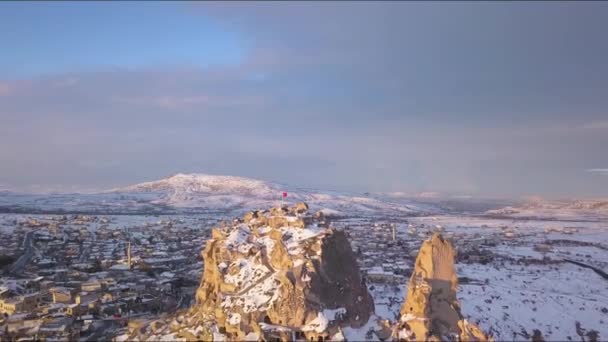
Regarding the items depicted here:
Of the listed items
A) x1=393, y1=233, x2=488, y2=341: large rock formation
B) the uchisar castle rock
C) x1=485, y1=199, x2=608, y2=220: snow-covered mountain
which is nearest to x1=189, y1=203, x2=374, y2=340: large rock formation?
the uchisar castle rock

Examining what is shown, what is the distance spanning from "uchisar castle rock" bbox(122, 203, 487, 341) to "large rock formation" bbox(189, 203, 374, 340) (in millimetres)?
42

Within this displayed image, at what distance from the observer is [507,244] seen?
82.2 metres

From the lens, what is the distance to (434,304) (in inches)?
912

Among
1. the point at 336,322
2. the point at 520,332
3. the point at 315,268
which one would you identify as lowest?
the point at 520,332

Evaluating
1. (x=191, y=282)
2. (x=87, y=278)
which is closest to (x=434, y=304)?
(x=191, y=282)

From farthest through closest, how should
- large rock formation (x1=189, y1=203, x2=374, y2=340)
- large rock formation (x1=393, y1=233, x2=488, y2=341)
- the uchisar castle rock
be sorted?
large rock formation (x1=189, y1=203, x2=374, y2=340), the uchisar castle rock, large rock formation (x1=393, y1=233, x2=488, y2=341)

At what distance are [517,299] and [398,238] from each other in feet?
160

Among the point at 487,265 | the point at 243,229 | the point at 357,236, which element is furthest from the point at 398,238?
the point at 243,229

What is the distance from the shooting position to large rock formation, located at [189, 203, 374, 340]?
22.5 meters

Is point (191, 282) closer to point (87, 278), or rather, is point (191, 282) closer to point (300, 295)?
point (87, 278)

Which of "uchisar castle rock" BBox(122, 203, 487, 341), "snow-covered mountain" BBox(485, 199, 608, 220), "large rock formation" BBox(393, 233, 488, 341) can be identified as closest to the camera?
"large rock formation" BBox(393, 233, 488, 341)

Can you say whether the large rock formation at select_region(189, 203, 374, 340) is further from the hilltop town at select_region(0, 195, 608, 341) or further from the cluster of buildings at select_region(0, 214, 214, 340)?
the cluster of buildings at select_region(0, 214, 214, 340)

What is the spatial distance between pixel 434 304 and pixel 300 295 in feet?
18.8

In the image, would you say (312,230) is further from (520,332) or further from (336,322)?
(520,332)
